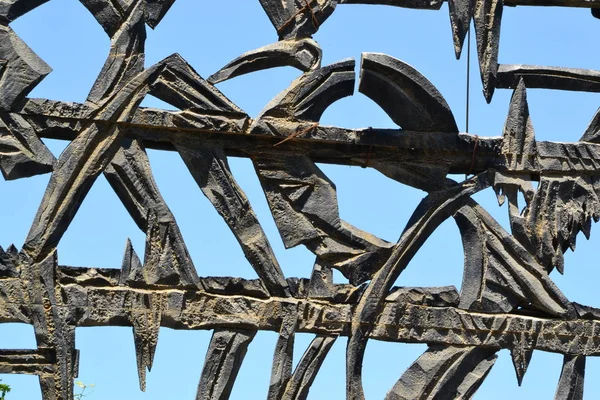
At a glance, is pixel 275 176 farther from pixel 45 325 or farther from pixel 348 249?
pixel 45 325

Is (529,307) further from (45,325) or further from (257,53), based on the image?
(45,325)

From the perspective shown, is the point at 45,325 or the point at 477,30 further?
the point at 477,30

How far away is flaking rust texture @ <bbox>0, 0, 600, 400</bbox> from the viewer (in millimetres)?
8141

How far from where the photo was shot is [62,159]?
8.19 metres

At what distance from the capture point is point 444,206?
861cm

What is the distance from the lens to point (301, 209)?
27.7ft

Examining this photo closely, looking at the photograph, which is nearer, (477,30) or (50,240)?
(50,240)

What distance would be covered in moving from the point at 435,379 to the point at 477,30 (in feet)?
6.44

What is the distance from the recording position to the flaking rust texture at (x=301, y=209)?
26.7 ft

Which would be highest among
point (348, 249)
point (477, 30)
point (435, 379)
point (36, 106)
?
point (477, 30)

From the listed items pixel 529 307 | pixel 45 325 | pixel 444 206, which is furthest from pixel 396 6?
pixel 45 325

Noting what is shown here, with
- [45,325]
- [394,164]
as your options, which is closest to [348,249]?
[394,164]

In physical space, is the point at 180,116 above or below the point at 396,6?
below

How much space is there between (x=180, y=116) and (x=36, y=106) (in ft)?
2.44
